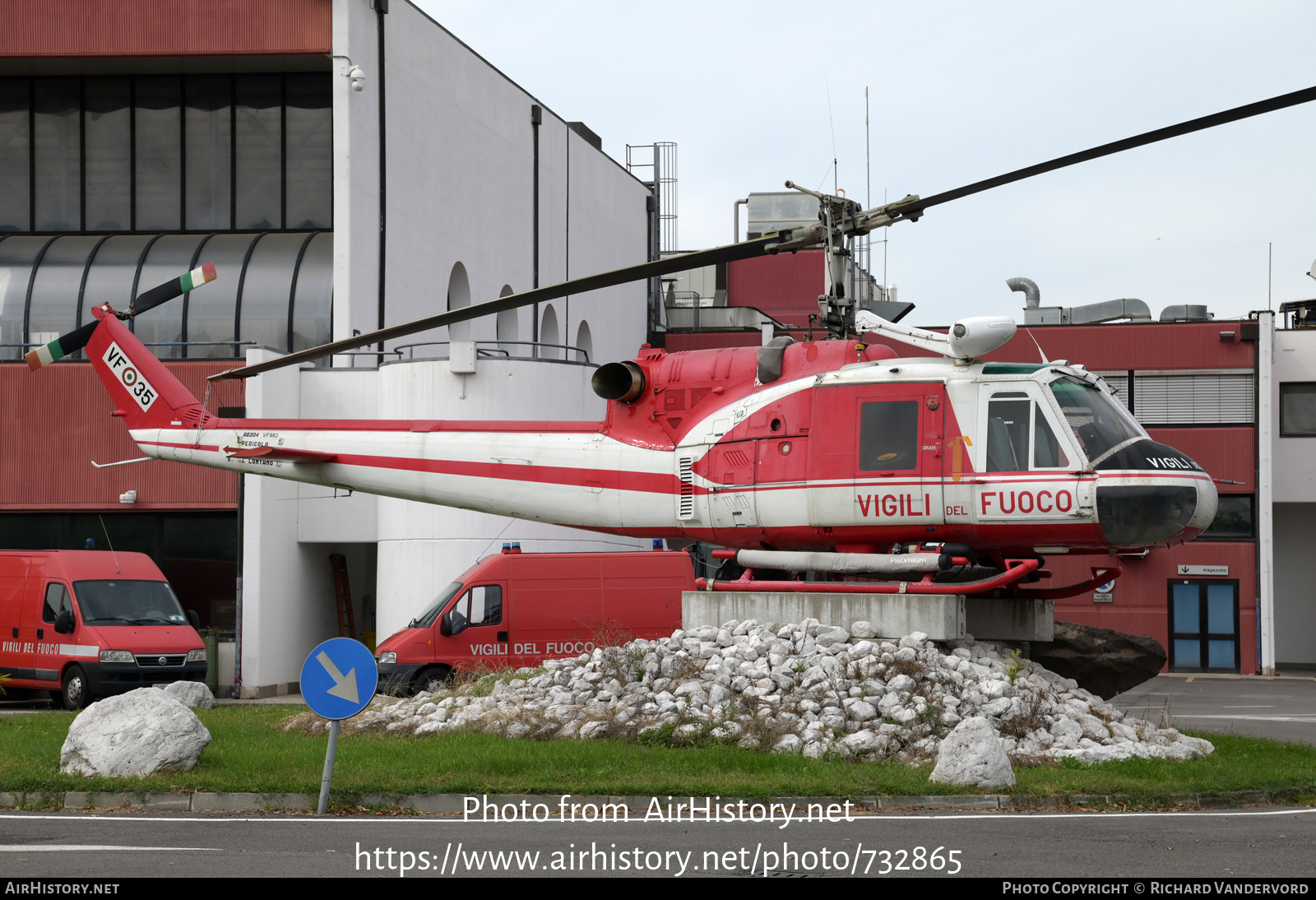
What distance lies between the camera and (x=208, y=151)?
31.3 metres

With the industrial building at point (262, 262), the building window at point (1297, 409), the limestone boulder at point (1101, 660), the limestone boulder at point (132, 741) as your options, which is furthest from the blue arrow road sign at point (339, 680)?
the building window at point (1297, 409)

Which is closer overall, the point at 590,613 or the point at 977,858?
the point at 977,858

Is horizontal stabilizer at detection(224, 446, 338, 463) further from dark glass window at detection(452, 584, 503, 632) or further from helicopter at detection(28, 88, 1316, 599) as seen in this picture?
dark glass window at detection(452, 584, 503, 632)

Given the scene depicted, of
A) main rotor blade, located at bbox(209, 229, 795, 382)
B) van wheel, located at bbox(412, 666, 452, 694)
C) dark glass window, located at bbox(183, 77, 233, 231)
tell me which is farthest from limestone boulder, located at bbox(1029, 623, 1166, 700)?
dark glass window, located at bbox(183, 77, 233, 231)

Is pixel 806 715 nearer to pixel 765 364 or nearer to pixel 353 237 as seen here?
pixel 765 364

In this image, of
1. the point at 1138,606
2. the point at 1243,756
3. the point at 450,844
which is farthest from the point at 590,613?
the point at 1138,606

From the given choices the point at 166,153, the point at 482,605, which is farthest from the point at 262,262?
the point at 482,605

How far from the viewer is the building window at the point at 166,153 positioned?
31.0 metres

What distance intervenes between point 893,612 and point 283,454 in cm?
824

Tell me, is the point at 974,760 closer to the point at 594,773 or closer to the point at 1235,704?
the point at 594,773

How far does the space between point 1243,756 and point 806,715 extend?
450 centimetres

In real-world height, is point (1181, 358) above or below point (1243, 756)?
above

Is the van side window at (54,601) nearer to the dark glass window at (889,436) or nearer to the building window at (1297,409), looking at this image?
the dark glass window at (889,436)

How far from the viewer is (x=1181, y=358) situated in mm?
33844
